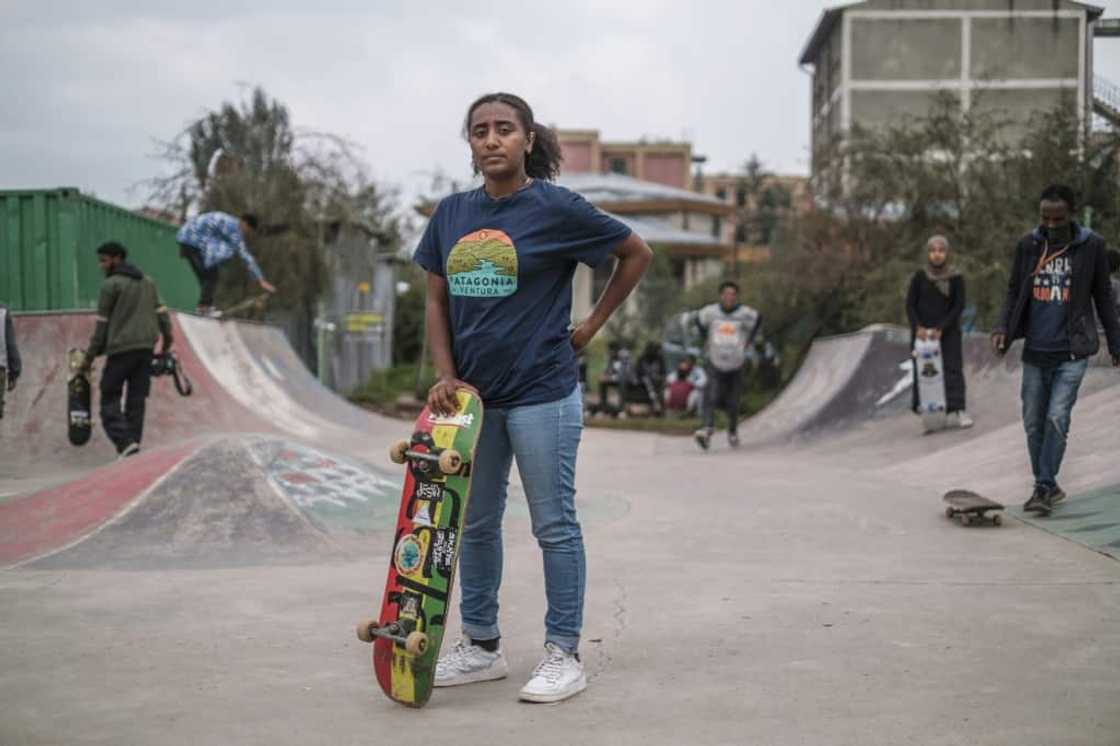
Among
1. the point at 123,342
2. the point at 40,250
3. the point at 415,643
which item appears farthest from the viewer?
the point at 40,250

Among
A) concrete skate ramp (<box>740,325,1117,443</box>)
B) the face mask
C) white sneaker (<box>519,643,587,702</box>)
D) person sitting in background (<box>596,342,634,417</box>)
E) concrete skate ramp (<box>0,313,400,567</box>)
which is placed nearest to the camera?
white sneaker (<box>519,643,587,702</box>)

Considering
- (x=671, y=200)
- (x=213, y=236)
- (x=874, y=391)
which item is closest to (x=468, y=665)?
(x=874, y=391)

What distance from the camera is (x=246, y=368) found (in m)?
14.0

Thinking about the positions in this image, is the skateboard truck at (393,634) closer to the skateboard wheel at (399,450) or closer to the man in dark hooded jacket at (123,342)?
the skateboard wheel at (399,450)

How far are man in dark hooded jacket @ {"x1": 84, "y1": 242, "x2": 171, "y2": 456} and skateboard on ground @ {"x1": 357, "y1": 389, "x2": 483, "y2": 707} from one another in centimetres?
650

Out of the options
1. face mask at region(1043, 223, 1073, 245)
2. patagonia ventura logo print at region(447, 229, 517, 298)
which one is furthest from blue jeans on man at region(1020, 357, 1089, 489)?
patagonia ventura logo print at region(447, 229, 517, 298)

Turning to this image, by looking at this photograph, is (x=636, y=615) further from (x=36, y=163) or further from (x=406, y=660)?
(x=36, y=163)

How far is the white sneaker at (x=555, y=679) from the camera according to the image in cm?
349

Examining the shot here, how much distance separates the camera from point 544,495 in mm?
3643

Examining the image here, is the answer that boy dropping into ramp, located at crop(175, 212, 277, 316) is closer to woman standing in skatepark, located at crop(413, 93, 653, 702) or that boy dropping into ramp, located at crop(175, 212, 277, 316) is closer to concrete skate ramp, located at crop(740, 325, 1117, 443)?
concrete skate ramp, located at crop(740, 325, 1117, 443)

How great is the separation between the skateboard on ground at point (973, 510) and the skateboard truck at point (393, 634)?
3988 mm

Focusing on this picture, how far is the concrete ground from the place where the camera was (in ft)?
10.6

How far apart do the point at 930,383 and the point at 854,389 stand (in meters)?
2.40

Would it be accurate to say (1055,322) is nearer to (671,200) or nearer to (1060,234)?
(1060,234)
